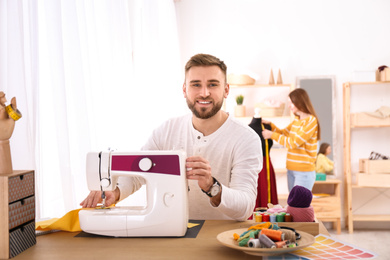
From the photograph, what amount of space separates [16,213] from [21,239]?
0.28 feet

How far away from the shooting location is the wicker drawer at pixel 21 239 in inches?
49.2

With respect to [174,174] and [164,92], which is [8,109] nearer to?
[174,174]

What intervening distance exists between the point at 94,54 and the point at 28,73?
709mm

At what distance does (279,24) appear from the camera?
4992mm

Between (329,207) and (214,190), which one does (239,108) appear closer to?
(329,207)

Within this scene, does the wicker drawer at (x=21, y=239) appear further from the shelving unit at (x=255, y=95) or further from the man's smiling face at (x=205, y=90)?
the shelving unit at (x=255, y=95)

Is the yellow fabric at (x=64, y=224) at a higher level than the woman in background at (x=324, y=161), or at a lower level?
higher

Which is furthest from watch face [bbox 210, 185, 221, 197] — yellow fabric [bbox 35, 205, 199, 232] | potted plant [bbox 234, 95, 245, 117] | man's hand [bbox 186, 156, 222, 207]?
potted plant [bbox 234, 95, 245, 117]

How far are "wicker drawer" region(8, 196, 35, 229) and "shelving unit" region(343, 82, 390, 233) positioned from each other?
3.93 metres

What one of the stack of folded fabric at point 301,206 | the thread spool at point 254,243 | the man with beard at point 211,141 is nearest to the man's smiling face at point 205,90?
the man with beard at point 211,141

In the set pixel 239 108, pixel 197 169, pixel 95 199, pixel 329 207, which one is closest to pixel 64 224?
pixel 95 199

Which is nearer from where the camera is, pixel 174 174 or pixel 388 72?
pixel 174 174

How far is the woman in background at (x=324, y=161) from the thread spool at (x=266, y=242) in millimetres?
3759

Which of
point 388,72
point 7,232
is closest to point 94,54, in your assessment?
point 7,232
